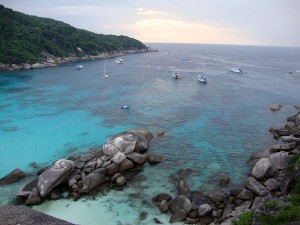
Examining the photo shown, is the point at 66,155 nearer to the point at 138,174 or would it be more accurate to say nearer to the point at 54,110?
the point at 138,174

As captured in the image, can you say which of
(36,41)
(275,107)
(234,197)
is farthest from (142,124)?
(36,41)

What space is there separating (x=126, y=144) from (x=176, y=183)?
7866 millimetres

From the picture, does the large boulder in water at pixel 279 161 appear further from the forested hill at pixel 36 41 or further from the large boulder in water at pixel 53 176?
the forested hill at pixel 36 41

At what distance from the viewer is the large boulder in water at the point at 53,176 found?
79.4ft

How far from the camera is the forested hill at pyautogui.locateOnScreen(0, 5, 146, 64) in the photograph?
101188 mm

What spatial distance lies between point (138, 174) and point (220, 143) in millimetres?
13140

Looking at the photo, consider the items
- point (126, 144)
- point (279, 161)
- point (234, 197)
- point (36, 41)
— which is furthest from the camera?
point (36, 41)

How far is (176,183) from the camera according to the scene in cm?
2611

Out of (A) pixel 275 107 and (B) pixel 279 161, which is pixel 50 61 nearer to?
(A) pixel 275 107

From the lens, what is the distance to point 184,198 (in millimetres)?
22234

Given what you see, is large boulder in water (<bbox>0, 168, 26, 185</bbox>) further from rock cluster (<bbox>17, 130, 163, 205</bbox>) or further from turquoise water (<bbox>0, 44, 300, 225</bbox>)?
rock cluster (<bbox>17, 130, 163, 205</bbox>)

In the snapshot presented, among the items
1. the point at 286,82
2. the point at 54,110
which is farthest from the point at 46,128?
the point at 286,82

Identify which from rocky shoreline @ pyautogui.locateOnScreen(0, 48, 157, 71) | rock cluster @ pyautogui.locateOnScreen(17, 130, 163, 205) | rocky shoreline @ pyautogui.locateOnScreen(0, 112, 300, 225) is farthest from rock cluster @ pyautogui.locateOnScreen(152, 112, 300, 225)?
rocky shoreline @ pyautogui.locateOnScreen(0, 48, 157, 71)

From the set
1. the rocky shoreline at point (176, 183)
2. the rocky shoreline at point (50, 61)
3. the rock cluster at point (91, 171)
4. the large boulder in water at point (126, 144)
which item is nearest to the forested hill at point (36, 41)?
the rocky shoreline at point (50, 61)
